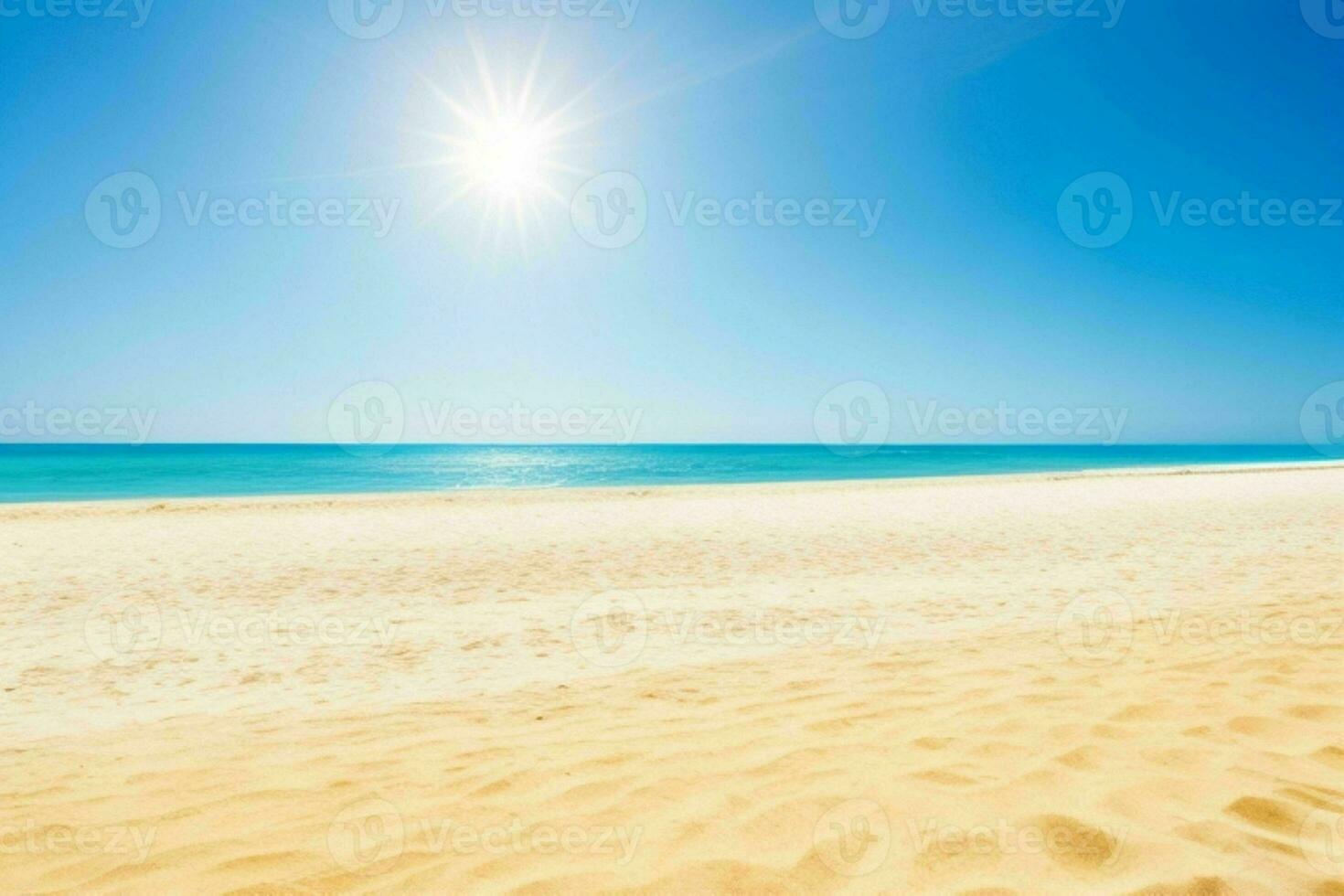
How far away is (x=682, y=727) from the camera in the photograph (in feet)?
15.0

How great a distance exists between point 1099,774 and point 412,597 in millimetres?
8536

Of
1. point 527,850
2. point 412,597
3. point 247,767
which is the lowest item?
point 527,850

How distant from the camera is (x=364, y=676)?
621 cm

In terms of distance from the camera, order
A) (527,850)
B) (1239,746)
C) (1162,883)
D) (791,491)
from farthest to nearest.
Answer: (791,491) < (1239,746) < (527,850) < (1162,883)

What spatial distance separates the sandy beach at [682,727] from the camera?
9.68 ft

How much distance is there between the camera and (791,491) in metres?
28.5

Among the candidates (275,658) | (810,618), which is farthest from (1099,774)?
(275,658)

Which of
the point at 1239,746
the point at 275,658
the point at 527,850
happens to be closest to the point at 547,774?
the point at 527,850

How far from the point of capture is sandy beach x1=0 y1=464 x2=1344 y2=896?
2949 millimetres

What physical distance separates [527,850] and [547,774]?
778mm

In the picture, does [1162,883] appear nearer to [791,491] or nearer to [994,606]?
[994,606]

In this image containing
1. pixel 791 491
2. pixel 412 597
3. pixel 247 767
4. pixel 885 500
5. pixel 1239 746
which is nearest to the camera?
pixel 1239 746

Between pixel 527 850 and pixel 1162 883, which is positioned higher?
pixel 527 850

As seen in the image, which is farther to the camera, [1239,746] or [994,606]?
[994,606]
